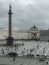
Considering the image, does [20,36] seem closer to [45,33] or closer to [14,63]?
[45,33]

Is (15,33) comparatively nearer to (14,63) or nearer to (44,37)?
(44,37)

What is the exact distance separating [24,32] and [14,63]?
12290cm

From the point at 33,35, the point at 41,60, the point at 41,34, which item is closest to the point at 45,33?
the point at 41,34

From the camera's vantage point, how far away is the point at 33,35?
15125 centimetres

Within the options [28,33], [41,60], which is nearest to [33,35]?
[28,33]

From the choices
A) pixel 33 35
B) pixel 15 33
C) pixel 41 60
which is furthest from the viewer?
pixel 15 33

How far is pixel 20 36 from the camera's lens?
156 m

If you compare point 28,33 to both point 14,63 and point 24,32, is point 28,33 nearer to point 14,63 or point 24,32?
point 24,32

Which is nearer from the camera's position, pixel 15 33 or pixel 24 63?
pixel 24 63

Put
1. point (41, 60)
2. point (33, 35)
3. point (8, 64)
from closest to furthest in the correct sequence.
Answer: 1. point (8, 64)
2. point (41, 60)
3. point (33, 35)

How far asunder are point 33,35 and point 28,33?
8455 millimetres

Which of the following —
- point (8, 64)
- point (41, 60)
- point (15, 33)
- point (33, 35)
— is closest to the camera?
point (8, 64)

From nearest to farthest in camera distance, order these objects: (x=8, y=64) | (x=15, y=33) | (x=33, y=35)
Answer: (x=8, y=64) → (x=33, y=35) → (x=15, y=33)

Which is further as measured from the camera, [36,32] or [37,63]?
[36,32]
